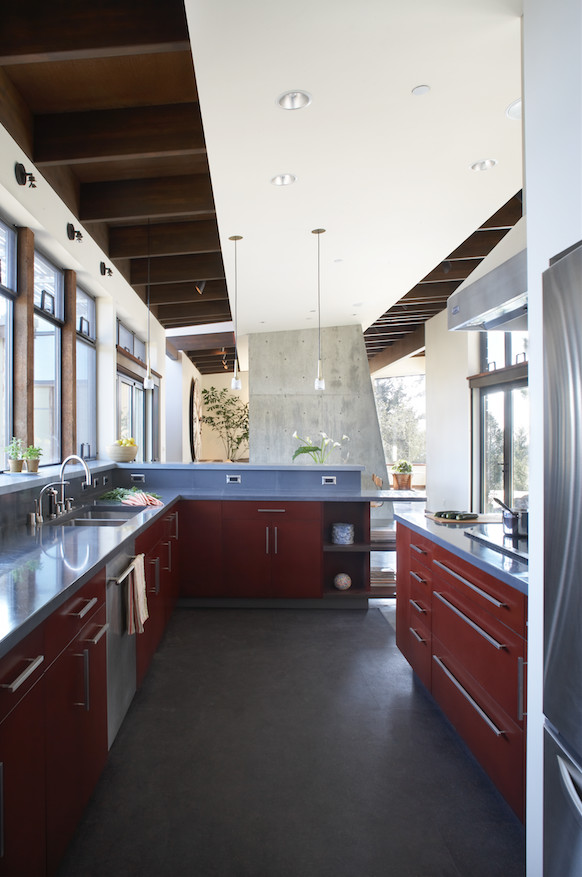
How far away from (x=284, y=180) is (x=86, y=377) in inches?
113

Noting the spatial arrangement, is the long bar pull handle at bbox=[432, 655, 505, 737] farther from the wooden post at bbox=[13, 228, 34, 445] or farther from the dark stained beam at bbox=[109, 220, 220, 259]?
the dark stained beam at bbox=[109, 220, 220, 259]

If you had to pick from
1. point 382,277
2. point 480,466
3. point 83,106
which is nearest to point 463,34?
point 83,106

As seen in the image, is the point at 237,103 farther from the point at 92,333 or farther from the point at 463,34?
the point at 92,333

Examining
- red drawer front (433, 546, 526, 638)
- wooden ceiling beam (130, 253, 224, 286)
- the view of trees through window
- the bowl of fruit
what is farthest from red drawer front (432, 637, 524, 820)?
the view of trees through window

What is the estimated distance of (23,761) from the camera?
1.28 meters

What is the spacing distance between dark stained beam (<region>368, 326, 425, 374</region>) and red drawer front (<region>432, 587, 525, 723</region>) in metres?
9.08

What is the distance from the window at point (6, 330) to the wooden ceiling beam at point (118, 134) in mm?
501

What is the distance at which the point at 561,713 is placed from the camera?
1.26 meters

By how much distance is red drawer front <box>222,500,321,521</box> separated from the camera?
4.21m

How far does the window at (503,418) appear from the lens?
670 cm

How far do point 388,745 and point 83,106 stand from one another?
381 cm

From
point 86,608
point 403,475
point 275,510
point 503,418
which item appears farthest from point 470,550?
point 403,475

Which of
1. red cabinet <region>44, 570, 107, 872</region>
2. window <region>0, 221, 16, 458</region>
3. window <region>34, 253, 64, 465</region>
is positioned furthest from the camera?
window <region>34, 253, 64, 465</region>

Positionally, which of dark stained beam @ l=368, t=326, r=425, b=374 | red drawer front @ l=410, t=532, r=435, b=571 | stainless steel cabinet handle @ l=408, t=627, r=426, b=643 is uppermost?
dark stained beam @ l=368, t=326, r=425, b=374
